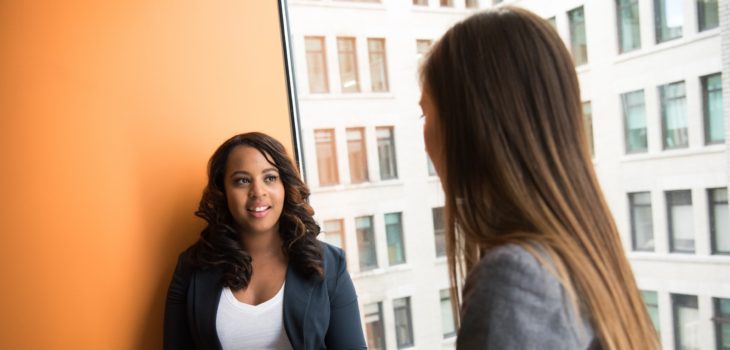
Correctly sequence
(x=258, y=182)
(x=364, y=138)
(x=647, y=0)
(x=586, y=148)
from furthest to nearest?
(x=364, y=138)
(x=647, y=0)
(x=258, y=182)
(x=586, y=148)

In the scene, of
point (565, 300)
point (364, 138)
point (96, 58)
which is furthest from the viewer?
point (364, 138)

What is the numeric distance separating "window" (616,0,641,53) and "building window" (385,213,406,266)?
145 cm

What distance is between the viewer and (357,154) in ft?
10.5

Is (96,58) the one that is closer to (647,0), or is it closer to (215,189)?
(215,189)

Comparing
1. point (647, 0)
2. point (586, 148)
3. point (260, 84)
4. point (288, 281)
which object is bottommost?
point (288, 281)

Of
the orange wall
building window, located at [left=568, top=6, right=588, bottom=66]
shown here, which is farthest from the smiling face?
building window, located at [left=568, top=6, right=588, bottom=66]

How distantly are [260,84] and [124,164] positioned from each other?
0.62 metres

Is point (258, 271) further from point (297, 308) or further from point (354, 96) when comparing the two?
point (354, 96)

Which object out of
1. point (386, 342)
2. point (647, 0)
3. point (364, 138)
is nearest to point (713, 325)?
point (647, 0)

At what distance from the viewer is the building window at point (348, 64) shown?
3143 millimetres

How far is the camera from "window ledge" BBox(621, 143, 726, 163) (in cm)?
224

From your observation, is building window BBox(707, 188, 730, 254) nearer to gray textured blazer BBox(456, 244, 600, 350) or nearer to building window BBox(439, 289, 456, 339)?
building window BBox(439, 289, 456, 339)

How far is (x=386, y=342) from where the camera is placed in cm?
327

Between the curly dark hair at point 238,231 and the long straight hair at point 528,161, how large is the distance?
130 centimetres
